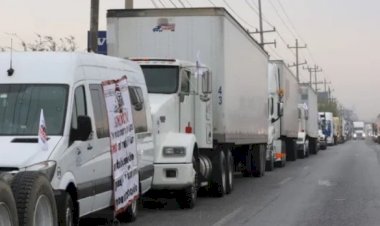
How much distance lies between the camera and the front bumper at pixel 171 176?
484 inches

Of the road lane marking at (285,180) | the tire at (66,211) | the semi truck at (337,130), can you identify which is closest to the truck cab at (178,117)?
the tire at (66,211)

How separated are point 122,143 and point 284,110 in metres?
19.4

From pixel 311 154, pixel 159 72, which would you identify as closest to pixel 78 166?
pixel 159 72

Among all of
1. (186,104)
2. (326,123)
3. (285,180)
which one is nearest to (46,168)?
(186,104)

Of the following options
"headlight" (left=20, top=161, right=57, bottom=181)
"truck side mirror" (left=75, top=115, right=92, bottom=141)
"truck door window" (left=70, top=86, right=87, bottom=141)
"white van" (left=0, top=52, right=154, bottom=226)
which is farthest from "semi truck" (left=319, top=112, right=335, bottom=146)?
"headlight" (left=20, top=161, right=57, bottom=181)

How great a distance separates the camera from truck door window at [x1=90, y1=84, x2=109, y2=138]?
9047mm

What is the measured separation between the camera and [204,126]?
1416 centimetres

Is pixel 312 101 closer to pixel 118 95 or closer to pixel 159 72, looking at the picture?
pixel 159 72

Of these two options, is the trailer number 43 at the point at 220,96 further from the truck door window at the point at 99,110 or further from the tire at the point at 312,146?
the tire at the point at 312,146

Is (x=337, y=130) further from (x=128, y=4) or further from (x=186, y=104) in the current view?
(x=186, y=104)

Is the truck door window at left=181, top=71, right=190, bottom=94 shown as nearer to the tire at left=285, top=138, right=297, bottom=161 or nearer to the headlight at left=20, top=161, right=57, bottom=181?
the headlight at left=20, top=161, right=57, bottom=181

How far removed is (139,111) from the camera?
11.1 meters

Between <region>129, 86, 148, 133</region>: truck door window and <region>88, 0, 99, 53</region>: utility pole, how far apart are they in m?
6.67

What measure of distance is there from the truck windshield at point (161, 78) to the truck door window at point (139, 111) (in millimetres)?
1766
